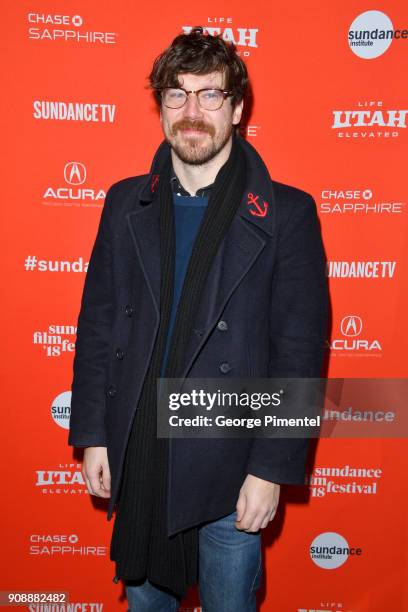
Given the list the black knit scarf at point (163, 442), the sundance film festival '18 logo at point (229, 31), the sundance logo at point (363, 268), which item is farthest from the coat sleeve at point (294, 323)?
the sundance film festival '18 logo at point (229, 31)

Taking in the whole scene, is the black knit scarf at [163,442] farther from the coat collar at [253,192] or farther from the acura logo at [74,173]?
the acura logo at [74,173]

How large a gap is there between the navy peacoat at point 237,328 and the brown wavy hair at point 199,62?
309 millimetres

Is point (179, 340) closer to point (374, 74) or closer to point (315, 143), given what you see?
point (315, 143)

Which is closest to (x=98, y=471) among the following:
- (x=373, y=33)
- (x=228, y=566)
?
(x=228, y=566)

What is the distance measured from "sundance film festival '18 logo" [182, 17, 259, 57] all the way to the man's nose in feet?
2.03

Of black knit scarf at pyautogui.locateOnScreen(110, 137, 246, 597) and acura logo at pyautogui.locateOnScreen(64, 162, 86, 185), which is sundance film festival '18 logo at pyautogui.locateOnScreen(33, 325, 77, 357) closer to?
acura logo at pyautogui.locateOnScreen(64, 162, 86, 185)

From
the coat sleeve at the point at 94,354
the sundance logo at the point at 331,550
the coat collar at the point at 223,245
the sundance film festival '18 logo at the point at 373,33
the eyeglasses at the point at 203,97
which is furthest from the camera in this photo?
the sundance logo at the point at 331,550

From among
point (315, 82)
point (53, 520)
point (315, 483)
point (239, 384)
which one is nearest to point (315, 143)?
point (315, 82)

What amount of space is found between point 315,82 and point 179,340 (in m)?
1.30

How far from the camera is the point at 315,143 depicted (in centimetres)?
229

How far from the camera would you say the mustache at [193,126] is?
5.64 feet

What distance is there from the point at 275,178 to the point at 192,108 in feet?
2.24

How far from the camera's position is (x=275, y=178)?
231 cm

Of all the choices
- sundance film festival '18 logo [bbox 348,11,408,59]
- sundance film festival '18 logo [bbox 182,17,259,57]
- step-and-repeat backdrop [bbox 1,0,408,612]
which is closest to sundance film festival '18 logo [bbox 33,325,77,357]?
step-and-repeat backdrop [bbox 1,0,408,612]
